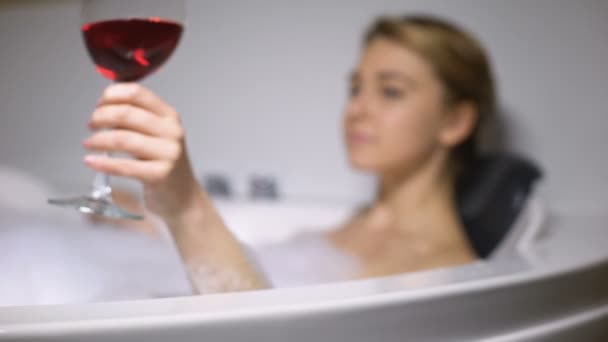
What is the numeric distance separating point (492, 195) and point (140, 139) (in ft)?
2.68

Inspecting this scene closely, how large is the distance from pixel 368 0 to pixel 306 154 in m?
0.39

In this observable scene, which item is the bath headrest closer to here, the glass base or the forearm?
the forearm

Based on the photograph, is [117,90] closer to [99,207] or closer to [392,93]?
[99,207]

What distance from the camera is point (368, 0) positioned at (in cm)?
137

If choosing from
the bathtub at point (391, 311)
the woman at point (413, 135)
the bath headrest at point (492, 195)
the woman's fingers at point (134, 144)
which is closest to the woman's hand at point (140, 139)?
the woman's fingers at point (134, 144)

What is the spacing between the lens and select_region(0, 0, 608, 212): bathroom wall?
23.9 inches

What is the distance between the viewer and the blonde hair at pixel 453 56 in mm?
1131

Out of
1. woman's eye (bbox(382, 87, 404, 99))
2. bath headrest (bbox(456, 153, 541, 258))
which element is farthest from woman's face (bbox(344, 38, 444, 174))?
bath headrest (bbox(456, 153, 541, 258))

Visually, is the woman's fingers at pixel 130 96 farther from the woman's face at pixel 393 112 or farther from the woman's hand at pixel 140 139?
the woman's face at pixel 393 112

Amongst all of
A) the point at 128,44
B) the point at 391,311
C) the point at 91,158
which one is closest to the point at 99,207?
the point at 91,158

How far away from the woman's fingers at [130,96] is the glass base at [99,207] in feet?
0.29

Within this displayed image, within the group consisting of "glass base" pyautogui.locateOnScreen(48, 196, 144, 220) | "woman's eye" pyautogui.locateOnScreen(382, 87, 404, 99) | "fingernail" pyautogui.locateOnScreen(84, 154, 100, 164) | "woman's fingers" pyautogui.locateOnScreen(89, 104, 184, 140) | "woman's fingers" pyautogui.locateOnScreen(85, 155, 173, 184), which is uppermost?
"woman's fingers" pyautogui.locateOnScreen(89, 104, 184, 140)

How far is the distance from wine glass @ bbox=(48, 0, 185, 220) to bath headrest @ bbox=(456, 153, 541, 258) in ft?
2.46

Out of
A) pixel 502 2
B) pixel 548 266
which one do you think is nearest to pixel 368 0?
pixel 502 2
